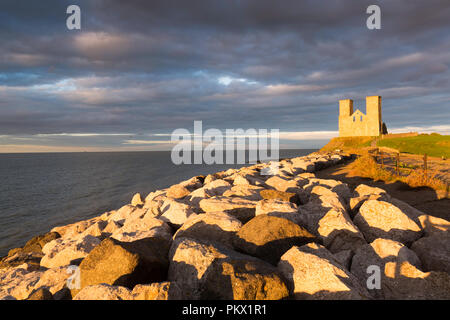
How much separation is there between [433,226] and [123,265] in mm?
4542

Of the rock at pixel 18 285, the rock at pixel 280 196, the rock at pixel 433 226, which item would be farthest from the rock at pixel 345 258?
the rock at pixel 18 285

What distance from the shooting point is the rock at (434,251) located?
323 centimetres

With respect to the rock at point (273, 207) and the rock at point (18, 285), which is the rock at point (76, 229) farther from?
the rock at point (273, 207)

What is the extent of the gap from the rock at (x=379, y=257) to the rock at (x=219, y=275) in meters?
1.14

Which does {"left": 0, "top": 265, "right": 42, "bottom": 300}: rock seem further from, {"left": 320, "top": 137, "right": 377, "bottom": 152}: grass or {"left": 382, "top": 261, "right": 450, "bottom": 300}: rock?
{"left": 320, "top": 137, "right": 377, "bottom": 152}: grass

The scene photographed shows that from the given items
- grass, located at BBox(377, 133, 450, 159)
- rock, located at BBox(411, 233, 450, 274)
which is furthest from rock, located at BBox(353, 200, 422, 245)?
grass, located at BBox(377, 133, 450, 159)

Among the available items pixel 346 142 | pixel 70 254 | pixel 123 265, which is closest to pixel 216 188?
pixel 70 254

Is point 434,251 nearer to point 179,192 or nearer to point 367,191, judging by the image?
point 367,191

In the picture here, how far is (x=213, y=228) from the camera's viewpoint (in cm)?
396

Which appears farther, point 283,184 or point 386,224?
point 283,184

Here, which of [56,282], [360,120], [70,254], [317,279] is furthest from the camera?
[360,120]

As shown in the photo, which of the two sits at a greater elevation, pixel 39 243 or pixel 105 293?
pixel 105 293
